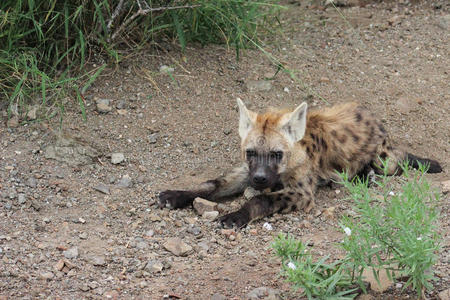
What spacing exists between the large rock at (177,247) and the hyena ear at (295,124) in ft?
4.43

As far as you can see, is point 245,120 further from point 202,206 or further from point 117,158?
point 117,158

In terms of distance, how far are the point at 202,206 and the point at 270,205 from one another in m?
0.49

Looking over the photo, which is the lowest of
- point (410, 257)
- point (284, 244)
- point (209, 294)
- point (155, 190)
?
point (155, 190)

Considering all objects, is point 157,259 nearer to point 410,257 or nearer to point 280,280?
point 280,280

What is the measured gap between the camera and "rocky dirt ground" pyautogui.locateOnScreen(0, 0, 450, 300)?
3944 mm

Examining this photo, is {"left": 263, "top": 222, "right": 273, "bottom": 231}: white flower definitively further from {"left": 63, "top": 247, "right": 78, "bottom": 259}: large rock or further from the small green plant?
{"left": 63, "top": 247, "right": 78, "bottom": 259}: large rock

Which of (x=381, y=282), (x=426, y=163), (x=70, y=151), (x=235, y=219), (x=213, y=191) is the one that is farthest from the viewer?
(x=426, y=163)

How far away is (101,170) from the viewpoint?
5.35 m

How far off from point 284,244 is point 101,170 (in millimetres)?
2295

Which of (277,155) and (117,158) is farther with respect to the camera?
(117,158)

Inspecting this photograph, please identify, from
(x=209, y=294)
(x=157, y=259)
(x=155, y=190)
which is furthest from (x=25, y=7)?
(x=209, y=294)

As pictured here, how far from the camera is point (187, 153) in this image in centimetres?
573

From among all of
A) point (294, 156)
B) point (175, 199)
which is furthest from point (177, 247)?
point (294, 156)

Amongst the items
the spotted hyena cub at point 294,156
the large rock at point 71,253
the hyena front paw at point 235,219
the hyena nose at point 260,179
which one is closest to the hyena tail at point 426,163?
the spotted hyena cub at point 294,156
